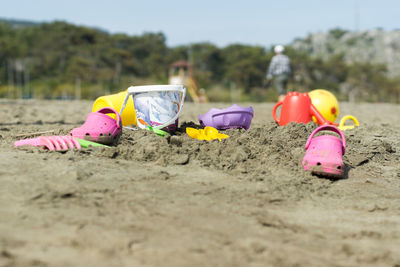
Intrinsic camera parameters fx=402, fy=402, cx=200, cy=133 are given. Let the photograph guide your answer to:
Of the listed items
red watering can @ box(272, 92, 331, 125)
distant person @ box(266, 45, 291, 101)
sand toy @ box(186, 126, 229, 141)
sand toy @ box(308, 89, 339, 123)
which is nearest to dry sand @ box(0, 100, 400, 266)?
sand toy @ box(186, 126, 229, 141)

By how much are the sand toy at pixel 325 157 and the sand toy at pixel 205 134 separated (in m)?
0.84

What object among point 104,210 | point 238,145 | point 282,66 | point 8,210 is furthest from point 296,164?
point 282,66

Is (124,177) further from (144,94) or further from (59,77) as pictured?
(59,77)

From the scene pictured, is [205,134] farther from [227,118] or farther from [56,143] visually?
[56,143]

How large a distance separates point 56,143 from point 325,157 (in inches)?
79.2

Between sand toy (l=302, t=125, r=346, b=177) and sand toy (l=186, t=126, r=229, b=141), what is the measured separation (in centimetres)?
84

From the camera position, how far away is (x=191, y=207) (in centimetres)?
212

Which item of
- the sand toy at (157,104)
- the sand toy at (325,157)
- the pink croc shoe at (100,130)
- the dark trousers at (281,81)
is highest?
the dark trousers at (281,81)

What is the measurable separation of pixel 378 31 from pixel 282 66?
12979 cm

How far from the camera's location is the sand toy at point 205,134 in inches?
143

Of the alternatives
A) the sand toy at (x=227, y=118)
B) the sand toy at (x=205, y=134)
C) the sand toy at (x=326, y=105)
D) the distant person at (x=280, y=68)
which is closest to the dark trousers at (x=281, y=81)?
the distant person at (x=280, y=68)

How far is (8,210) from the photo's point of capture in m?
1.86

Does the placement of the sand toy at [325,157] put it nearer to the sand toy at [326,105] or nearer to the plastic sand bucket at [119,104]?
the plastic sand bucket at [119,104]

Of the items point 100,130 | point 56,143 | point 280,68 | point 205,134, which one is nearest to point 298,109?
point 205,134
